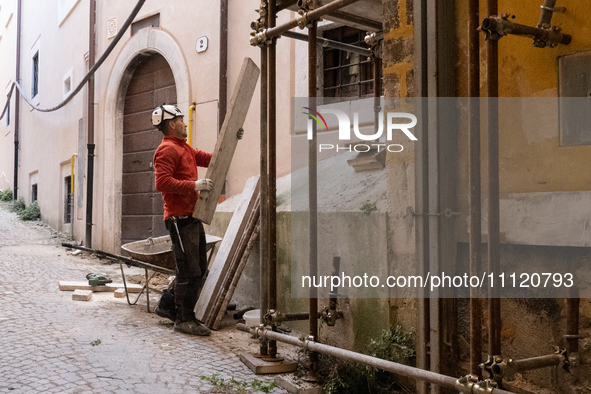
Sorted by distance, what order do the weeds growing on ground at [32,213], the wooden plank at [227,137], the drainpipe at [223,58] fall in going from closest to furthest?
the wooden plank at [227,137], the drainpipe at [223,58], the weeds growing on ground at [32,213]

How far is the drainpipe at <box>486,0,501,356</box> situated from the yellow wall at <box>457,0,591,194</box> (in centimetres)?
47

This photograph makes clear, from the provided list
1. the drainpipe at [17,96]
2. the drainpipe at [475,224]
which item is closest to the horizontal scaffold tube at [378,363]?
the drainpipe at [475,224]

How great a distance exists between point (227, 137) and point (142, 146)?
247 inches

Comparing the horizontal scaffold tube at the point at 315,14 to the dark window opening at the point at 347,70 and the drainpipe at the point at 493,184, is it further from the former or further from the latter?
the dark window opening at the point at 347,70

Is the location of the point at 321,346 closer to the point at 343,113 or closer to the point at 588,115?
the point at 588,115

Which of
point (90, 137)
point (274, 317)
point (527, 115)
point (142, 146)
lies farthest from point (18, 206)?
point (527, 115)

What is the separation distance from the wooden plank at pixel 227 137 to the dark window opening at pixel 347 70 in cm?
162

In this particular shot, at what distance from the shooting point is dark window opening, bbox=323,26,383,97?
6.20 metres

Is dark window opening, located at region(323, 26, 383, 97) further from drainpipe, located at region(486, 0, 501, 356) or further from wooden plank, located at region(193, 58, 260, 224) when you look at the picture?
drainpipe, located at region(486, 0, 501, 356)

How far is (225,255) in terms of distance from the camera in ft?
18.5

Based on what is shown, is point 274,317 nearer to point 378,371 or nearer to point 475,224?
point 378,371

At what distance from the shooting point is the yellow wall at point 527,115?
2625 millimetres

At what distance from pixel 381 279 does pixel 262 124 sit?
4.57ft

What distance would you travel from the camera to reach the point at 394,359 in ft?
11.1
